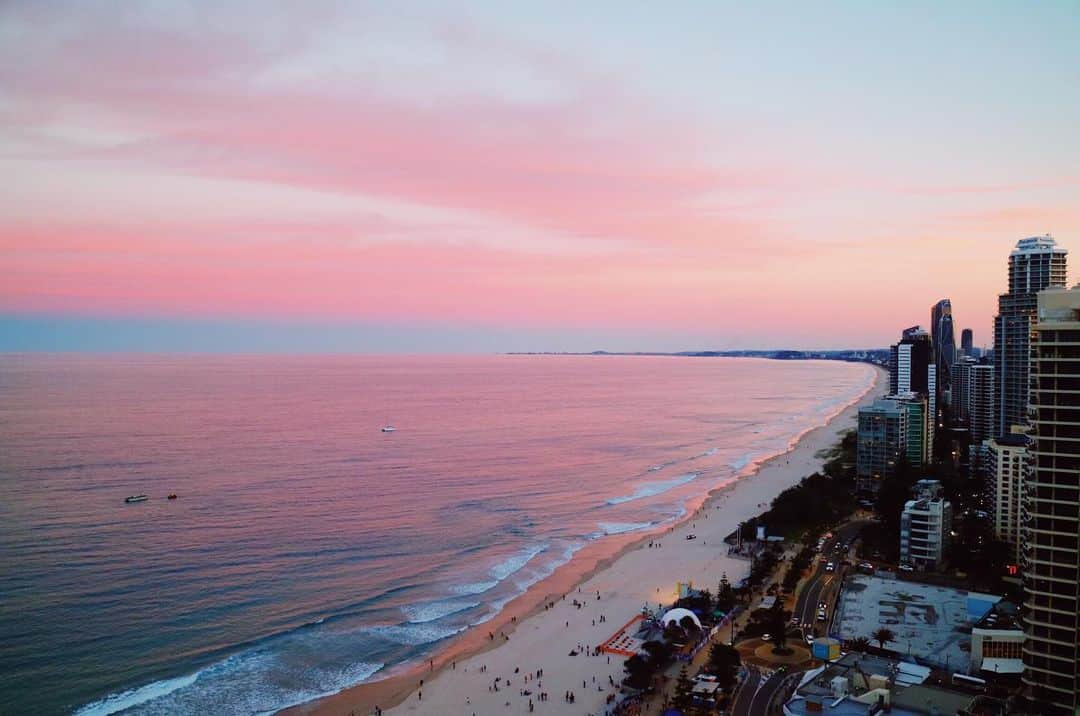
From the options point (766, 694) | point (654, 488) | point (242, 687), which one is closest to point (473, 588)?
point (242, 687)

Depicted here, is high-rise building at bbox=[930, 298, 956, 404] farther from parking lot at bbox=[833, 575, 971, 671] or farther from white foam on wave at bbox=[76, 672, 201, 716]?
white foam on wave at bbox=[76, 672, 201, 716]

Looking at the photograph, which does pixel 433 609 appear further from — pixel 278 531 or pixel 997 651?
pixel 997 651

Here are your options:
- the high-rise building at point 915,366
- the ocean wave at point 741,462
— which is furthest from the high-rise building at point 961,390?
the ocean wave at point 741,462

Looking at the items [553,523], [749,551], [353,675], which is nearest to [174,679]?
[353,675]

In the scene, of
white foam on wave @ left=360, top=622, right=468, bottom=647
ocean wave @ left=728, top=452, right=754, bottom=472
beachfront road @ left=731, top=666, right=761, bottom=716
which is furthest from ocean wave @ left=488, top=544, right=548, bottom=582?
ocean wave @ left=728, top=452, right=754, bottom=472

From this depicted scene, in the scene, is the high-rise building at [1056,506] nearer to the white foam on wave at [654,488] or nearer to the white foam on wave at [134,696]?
the white foam on wave at [134,696]

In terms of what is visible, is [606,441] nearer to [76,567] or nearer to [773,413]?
[773,413]
